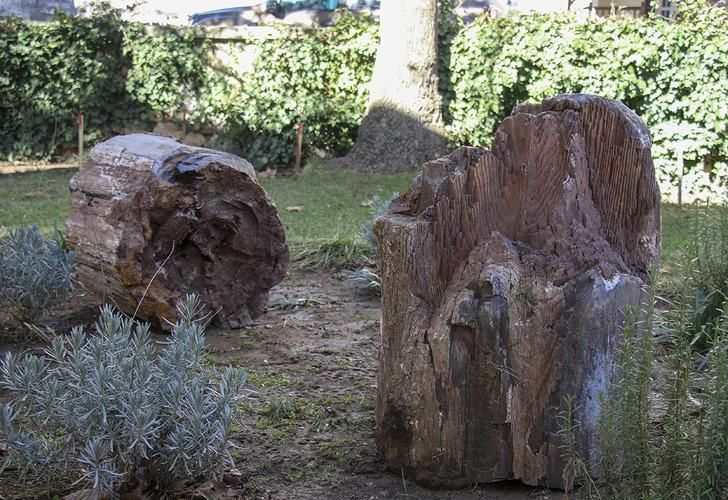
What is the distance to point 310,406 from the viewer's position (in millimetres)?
3977

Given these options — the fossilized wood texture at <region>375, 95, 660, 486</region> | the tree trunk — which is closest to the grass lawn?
the tree trunk

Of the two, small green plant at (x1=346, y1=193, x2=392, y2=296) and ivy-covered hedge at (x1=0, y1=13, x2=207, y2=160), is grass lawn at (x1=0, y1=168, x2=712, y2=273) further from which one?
ivy-covered hedge at (x1=0, y1=13, x2=207, y2=160)

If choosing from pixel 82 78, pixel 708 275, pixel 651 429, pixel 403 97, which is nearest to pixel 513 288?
pixel 651 429

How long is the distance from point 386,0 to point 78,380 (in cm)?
928

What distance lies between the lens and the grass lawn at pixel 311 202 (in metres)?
8.06

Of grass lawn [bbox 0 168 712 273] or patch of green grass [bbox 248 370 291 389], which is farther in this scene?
grass lawn [bbox 0 168 712 273]

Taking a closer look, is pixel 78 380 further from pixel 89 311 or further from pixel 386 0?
pixel 386 0

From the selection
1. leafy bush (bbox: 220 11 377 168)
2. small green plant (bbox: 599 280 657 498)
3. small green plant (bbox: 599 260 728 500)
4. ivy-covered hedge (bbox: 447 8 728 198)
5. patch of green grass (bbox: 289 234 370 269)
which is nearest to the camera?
small green plant (bbox: 599 260 728 500)

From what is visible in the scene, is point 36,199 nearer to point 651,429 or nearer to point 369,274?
point 369,274

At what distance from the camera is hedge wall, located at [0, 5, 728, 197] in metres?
11.4

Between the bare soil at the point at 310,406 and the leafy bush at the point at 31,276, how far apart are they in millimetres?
205

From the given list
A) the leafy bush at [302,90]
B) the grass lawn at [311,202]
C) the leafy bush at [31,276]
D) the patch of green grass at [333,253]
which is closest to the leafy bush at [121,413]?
the leafy bush at [31,276]

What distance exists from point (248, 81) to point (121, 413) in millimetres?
9898

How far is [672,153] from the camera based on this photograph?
10.5 metres
